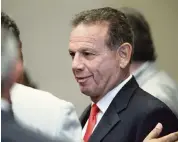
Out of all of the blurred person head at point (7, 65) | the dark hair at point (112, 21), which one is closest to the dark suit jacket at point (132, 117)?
the dark hair at point (112, 21)

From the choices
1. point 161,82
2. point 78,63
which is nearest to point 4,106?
point 78,63

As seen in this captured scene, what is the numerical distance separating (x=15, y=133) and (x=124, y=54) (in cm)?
37

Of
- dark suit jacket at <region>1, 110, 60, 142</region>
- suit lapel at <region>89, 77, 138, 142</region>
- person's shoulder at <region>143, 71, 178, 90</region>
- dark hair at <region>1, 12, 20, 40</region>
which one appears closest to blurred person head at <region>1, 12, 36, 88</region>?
dark hair at <region>1, 12, 20, 40</region>

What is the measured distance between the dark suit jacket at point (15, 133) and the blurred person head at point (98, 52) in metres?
0.18

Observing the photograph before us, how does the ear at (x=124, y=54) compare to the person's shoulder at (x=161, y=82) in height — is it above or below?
above

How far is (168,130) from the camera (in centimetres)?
126

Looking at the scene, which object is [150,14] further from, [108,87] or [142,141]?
[142,141]

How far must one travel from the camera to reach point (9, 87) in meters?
1.24

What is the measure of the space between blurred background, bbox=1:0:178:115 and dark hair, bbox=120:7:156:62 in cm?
2

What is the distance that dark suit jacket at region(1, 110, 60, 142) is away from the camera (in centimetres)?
120

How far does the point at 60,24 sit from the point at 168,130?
42 cm

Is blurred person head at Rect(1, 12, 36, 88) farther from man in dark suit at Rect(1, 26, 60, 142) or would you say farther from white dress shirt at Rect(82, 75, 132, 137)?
white dress shirt at Rect(82, 75, 132, 137)

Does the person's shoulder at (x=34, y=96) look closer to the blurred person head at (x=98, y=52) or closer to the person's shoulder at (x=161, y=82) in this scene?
the blurred person head at (x=98, y=52)

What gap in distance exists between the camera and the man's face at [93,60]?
1.27 m
